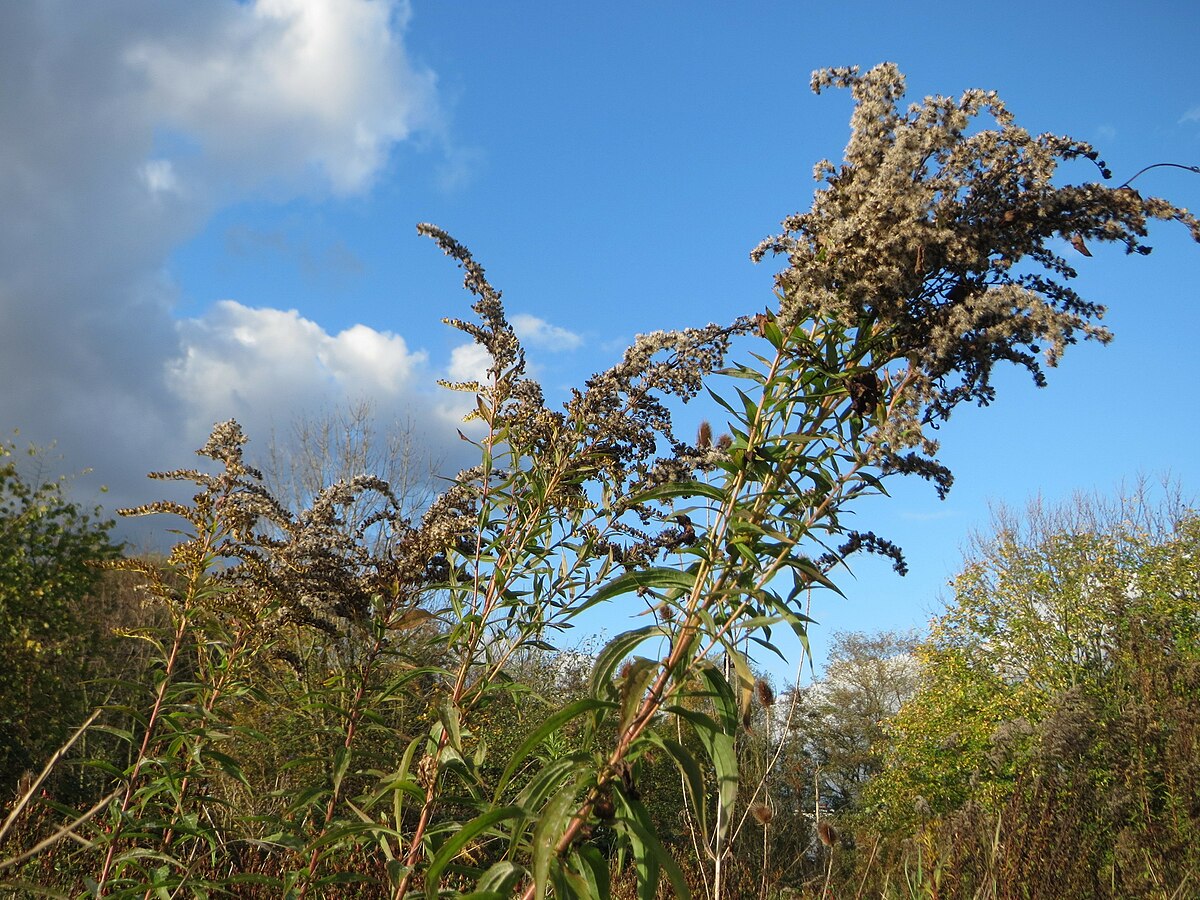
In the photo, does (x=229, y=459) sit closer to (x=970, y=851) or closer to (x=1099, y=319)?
(x=1099, y=319)

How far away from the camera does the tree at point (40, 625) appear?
11.5 metres

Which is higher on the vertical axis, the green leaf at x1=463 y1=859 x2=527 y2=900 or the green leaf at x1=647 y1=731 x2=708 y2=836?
the green leaf at x1=647 y1=731 x2=708 y2=836

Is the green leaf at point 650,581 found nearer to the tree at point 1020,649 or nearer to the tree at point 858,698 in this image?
the tree at point 1020,649

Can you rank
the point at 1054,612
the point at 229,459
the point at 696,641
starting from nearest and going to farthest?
1. the point at 696,641
2. the point at 229,459
3. the point at 1054,612

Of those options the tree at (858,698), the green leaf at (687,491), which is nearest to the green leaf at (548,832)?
the green leaf at (687,491)

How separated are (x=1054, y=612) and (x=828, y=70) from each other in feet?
68.0

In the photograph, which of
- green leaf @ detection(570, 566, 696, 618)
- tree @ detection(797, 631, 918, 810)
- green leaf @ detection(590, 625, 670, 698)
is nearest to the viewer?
green leaf @ detection(590, 625, 670, 698)

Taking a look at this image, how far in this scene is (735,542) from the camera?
1.92 metres

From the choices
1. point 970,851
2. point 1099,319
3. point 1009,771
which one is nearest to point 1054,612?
point 1009,771

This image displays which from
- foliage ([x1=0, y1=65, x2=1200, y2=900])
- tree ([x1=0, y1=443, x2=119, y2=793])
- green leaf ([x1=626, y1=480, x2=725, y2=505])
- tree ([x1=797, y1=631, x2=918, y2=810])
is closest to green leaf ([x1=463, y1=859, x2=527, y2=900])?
foliage ([x1=0, y1=65, x2=1200, y2=900])

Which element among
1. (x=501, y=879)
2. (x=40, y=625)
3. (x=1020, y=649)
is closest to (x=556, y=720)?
(x=501, y=879)

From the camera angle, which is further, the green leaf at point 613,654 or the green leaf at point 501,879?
the green leaf at point 613,654

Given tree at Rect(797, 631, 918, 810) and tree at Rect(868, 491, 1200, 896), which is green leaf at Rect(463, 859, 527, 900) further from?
tree at Rect(797, 631, 918, 810)

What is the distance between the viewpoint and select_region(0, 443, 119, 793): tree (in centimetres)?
1150
